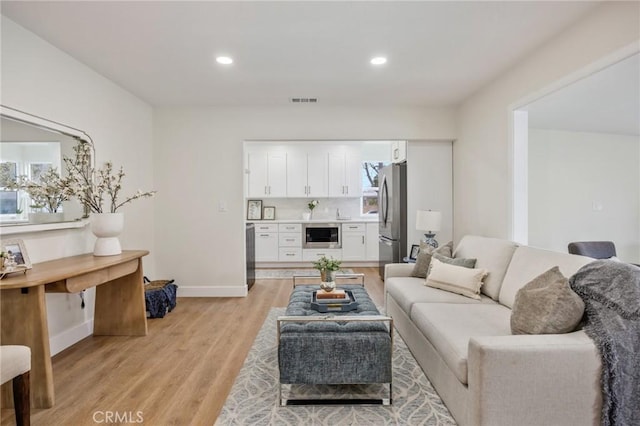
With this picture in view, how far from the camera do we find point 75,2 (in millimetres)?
2104

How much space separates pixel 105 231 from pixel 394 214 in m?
3.50

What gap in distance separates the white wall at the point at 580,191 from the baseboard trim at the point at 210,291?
12.9 ft

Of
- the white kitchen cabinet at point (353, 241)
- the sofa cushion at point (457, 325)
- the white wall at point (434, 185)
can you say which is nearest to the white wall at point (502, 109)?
the white wall at point (434, 185)

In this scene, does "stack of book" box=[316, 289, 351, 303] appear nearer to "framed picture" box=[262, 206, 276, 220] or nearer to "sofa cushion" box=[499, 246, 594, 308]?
"sofa cushion" box=[499, 246, 594, 308]

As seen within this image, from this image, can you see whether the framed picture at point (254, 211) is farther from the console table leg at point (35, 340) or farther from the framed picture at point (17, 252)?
the console table leg at point (35, 340)

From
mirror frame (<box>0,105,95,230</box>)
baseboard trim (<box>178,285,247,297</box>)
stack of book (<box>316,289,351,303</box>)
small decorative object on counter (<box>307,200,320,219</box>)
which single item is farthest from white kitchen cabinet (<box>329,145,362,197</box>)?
mirror frame (<box>0,105,95,230</box>)

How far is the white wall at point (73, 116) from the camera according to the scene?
2.41 m

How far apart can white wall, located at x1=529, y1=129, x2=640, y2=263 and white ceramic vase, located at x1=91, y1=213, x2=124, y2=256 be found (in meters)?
4.65

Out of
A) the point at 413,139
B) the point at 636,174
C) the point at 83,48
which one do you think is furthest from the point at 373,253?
the point at 83,48

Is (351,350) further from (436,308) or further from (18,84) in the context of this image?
(18,84)

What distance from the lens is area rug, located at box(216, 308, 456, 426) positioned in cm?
184

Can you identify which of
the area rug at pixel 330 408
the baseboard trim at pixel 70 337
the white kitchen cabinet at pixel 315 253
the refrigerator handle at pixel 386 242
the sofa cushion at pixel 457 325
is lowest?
the area rug at pixel 330 408

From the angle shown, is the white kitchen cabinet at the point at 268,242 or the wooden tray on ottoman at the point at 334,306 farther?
the white kitchen cabinet at the point at 268,242

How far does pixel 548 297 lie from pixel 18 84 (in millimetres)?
3683
